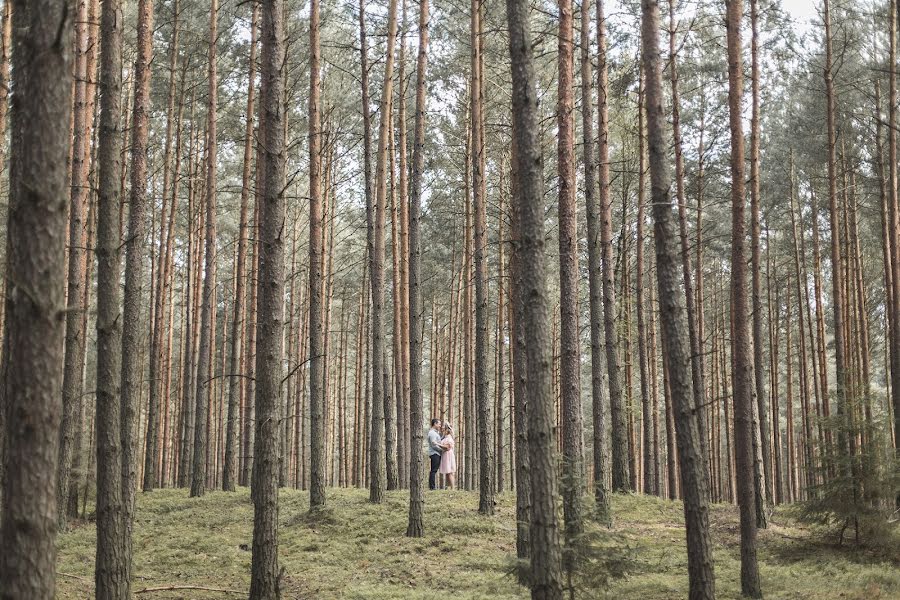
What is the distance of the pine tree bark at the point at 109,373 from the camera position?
22.5 feet

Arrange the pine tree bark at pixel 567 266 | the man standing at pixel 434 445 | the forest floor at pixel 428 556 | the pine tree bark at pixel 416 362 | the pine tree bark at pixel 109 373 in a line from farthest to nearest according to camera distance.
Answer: the man standing at pixel 434 445 < the pine tree bark at pixel 416 362 < the pine tree bark at pixel 567 266 < the forest floor at pixel 428 556 < the pine tree bark at pixel 109 373

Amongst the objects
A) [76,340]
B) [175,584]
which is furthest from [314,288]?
[175,584]

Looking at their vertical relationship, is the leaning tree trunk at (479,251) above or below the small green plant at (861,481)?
above

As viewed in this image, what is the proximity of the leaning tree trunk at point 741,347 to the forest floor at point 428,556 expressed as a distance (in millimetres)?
525

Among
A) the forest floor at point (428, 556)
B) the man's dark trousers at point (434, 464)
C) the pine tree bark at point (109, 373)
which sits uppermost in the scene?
the pine tree bark at point (109, 373)

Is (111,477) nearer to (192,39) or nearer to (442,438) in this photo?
(442,438)

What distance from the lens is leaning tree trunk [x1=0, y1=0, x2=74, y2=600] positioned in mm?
4004

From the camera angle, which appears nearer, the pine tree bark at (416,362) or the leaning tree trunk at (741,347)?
the leaning tree trunk at (741,347)

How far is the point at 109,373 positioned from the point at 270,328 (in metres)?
1.59

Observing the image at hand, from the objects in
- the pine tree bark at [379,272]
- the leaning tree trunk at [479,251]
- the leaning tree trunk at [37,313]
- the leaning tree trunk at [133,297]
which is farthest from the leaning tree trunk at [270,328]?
the pine tree bark at [379,272]

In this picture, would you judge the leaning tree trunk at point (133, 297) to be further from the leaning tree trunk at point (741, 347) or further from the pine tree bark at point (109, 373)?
the leaning tree trunk at point (741, 347)

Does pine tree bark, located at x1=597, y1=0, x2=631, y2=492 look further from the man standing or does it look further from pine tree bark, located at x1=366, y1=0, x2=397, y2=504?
the man standing

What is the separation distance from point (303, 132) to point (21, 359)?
19.3 meters

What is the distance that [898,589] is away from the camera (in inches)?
342
